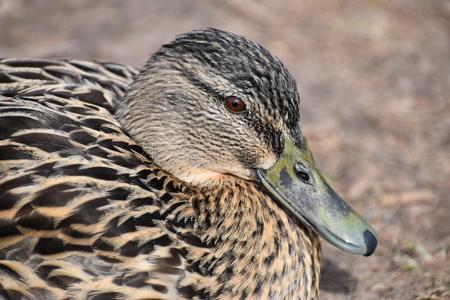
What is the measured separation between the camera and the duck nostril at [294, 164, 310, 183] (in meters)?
4.02

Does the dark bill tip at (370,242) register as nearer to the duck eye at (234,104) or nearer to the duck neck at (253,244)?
the duck neck at (253,244)

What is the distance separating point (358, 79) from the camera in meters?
6.84

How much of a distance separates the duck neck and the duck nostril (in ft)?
0.72

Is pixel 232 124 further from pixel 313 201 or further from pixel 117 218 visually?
pixel 117 218

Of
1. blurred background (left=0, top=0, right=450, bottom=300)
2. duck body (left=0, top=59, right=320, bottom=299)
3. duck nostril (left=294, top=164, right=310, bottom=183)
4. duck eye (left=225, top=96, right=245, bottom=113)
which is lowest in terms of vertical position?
duck body (left=0, top=59, right=320, bottom=299)

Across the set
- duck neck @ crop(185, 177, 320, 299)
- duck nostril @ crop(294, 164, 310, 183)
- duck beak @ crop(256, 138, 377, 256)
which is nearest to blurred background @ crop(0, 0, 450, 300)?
duck neck @ crop(185, 177, 320, 299)

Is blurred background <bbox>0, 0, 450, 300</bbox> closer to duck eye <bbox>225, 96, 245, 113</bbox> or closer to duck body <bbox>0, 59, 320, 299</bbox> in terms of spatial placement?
duck body <bbox>0, 59, 320, 299</bbox>

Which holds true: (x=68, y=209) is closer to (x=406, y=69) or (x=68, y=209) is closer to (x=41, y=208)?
(x=41, y=208)

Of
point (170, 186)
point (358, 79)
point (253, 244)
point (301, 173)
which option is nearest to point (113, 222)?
point (170, 186)

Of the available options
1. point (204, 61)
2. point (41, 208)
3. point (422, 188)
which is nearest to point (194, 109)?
point (204, 61)

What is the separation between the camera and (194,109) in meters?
4.05

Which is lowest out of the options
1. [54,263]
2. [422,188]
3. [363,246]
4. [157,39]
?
[54,263]

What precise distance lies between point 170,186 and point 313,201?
718 millimetres

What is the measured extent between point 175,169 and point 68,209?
0.67 metres
